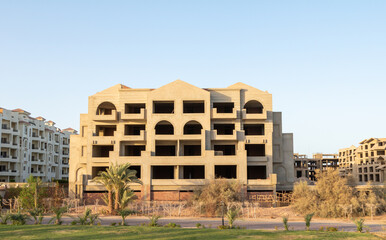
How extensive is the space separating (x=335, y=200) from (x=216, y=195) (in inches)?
480

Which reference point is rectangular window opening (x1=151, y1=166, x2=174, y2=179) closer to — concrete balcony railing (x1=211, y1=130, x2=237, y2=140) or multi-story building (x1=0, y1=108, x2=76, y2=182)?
concrete balcony railing (x1=211, y1=130, x2=237, y2=140)

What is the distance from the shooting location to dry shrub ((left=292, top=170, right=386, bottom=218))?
40.4m

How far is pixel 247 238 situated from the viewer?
Answer: 22766 millimetres

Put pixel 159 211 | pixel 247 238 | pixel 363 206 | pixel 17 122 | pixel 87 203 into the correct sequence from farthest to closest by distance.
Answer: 1. pixel 17 122
2. pixel 87 203
3. pixel 159 211
4. pixel 363 206
5. pixel 247 238

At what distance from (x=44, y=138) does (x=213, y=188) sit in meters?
68.2

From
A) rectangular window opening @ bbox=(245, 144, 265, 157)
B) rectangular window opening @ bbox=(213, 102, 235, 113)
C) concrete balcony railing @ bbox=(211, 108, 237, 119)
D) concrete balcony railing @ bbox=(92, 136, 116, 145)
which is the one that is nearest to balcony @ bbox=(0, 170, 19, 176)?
concrete balcony railing @ bbox=(92, 136, 116, 145)

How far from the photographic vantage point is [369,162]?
340ft

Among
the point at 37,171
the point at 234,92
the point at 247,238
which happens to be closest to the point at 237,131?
the point at 234,92

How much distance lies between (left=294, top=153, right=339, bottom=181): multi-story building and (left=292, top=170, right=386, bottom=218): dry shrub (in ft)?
264

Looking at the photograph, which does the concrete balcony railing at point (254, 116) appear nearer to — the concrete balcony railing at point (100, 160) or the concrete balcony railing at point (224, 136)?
the concrete balcony railing at point (224, 136)

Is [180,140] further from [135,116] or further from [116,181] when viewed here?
[116,181]

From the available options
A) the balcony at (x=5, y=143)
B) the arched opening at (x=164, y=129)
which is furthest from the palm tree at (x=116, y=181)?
the balcony at (x=5, y=143)

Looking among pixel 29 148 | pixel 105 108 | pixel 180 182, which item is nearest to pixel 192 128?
pixel 180 182

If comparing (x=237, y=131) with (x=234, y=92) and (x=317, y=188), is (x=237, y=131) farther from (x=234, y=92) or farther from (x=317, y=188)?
(x=317, y=188)
